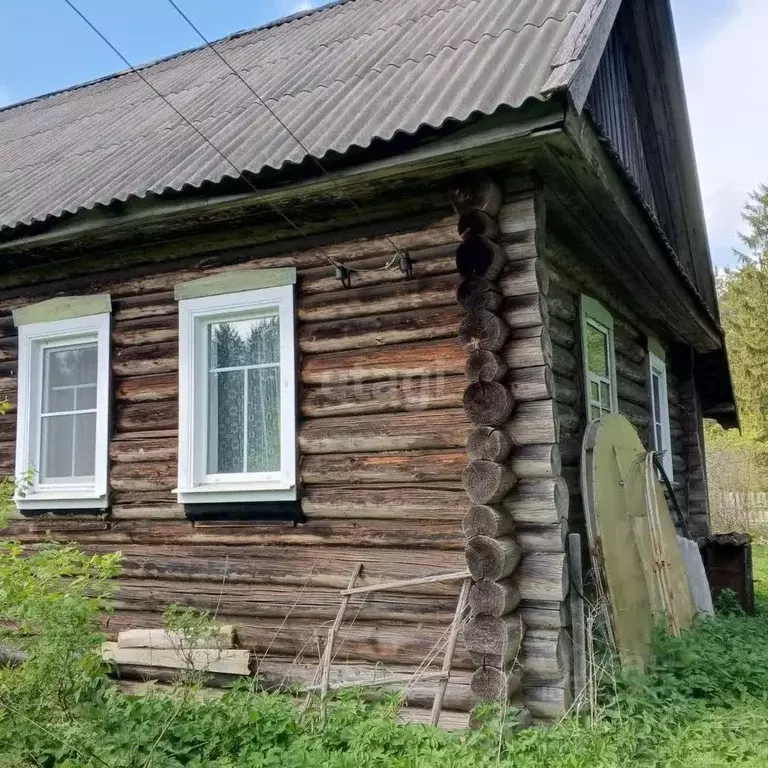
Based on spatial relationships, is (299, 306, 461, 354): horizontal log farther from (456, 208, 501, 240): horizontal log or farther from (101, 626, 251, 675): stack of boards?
(101, 626, 251, 675): stack of boards

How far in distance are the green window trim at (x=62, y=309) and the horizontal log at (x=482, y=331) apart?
2905 millimetres

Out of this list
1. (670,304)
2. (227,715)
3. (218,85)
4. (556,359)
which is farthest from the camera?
(670,304)

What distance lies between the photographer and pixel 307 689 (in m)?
4.69

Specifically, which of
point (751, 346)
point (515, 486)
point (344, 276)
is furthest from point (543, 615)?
point (751, 346)

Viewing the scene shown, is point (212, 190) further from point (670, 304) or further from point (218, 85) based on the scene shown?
point (670, 304)

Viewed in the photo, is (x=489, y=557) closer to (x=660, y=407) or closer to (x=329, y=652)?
(x=329, y=652)

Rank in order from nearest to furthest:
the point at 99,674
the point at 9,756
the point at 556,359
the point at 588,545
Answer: the point at 9,756
the point at 99,674
the point at 588,545
the point at 556,359

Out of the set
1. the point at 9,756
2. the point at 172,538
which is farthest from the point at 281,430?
the point at 9,756

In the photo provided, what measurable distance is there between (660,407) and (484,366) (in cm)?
589

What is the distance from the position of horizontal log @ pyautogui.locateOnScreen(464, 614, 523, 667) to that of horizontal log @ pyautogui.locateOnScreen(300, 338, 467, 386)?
1479 mm

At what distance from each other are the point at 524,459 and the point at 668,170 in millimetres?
5468

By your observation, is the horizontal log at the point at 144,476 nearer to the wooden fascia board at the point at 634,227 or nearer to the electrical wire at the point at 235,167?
the electrical wire at the point at 235,167

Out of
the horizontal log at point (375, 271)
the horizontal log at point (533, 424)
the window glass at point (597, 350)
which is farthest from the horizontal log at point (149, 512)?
the window glass at point (597, 350)

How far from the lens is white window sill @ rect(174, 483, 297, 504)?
17.0 feet
